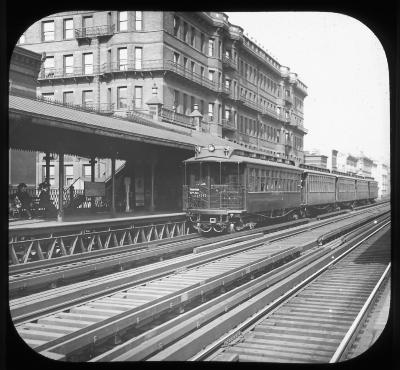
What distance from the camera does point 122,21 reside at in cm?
568

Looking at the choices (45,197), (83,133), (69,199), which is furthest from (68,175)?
(83,133)

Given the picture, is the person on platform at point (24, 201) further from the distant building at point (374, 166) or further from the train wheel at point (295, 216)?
the train wheel at point (295, 216)

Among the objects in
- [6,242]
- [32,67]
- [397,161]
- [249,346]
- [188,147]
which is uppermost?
[32,67]

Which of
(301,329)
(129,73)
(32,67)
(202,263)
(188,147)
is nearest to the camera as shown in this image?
(301,329)

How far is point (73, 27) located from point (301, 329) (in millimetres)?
4122

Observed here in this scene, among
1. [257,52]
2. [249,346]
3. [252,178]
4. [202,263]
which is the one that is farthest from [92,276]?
[252,178]

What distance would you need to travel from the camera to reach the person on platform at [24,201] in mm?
8574

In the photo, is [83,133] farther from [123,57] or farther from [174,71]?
[174,71]

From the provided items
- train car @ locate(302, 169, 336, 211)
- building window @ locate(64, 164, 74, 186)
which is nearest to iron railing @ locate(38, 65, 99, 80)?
building window @ locate(64, 164, 74, 186)

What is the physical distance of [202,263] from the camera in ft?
27.5

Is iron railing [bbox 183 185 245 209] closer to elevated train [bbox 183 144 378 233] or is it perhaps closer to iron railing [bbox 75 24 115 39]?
elevated train [bbox 183 144 378 233]

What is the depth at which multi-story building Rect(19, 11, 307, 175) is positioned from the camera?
511cm

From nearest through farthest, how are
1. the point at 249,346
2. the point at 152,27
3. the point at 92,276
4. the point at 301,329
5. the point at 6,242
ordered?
the point at 6,242 < the point at 249,346 < the point at 301,329 < the point at 152,27 < the point at 92,276

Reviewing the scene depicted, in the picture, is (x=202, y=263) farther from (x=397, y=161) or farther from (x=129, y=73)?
(x=397, y=161)
